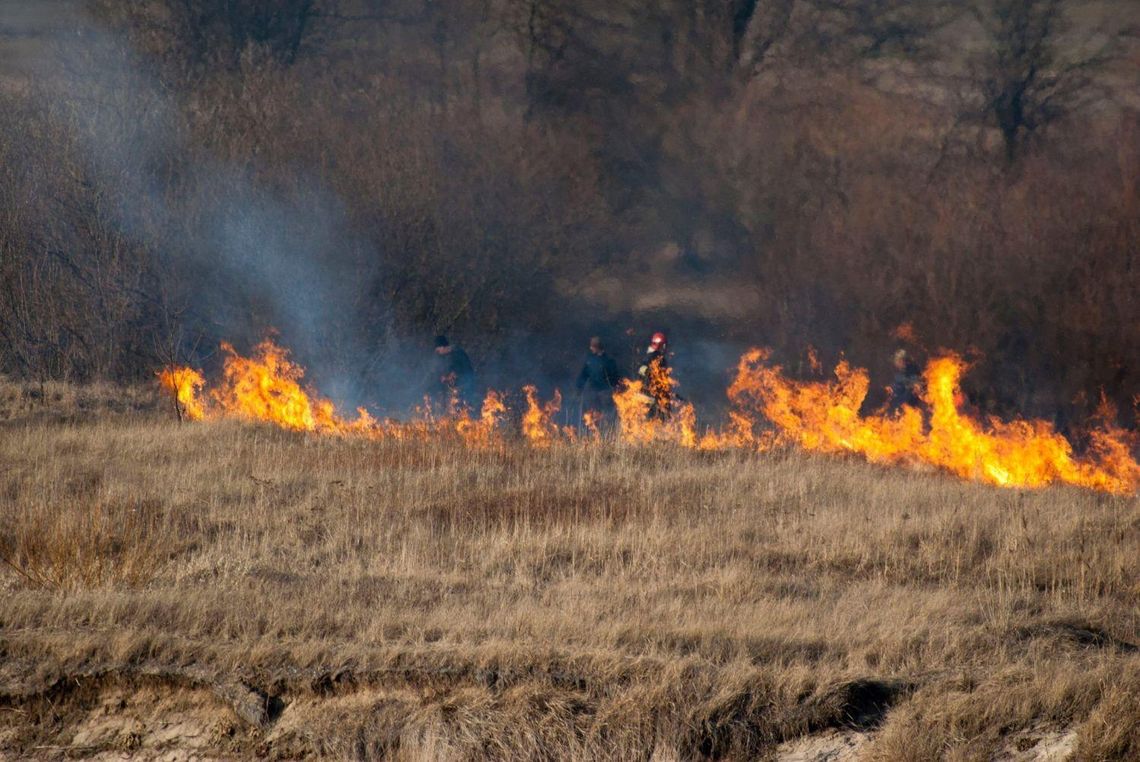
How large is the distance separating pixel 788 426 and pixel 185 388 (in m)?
8.09

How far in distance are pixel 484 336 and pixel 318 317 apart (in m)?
3.84

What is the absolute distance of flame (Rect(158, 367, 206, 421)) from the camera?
1641 cm

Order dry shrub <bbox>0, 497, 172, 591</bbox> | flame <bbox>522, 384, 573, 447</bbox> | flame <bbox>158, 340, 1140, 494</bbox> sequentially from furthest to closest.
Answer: flame <bbox>158, 340, 1140, 494</bbox>
flame <bbox>522, 384, 573, 447</bbox>
dry shrub <bbox>0, 497, 172, 591</bbox>

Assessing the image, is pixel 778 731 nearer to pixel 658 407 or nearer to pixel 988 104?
pixel 658 407

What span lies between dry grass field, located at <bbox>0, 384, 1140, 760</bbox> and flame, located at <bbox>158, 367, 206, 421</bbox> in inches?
176

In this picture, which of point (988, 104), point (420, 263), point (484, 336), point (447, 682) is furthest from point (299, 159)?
point (447, 682)

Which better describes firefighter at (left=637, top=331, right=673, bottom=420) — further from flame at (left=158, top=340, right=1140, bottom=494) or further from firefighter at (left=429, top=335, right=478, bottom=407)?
firefighter at (left=429, top=335, right=478, bottom=407)

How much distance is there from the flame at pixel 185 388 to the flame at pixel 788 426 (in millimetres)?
24


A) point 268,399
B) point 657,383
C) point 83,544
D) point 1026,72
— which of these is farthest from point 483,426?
point 1026,72

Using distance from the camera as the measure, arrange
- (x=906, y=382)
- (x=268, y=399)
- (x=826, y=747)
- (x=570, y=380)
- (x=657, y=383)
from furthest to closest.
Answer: (x=570, y=380), (x=268, y=399), (x=906, y=382), (x=657, y=383), (x=826, y=747)

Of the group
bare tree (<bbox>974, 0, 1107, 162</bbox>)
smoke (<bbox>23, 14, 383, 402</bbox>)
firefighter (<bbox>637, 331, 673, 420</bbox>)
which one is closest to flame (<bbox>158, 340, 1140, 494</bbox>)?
firefighter (<bbox>637, 331, 673, 420</bbox>)

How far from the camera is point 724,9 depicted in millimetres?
29734

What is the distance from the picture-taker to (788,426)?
18.1m

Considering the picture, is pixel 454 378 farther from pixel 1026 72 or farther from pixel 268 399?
pixel 1026 72
